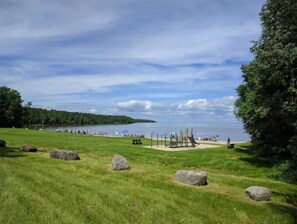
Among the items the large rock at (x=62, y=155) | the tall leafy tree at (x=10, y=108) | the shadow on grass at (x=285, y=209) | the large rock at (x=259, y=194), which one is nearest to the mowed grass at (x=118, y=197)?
the shadow on grass at (x=285, y=209)

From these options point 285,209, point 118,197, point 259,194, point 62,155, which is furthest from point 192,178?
point 62,155

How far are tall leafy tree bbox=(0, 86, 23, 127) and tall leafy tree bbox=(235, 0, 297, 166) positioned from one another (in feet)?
345

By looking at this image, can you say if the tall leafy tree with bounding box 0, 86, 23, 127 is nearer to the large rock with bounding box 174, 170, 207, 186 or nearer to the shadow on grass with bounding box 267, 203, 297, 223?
the large rock with bounding box 174, 170, 207, 186

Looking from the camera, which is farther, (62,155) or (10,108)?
(10,108)

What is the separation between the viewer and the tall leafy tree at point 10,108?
397ft

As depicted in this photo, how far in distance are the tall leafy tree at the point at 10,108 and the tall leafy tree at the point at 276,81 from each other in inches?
4145

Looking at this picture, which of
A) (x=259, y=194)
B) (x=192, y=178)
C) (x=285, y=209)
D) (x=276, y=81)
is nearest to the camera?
(x=285, y=209)

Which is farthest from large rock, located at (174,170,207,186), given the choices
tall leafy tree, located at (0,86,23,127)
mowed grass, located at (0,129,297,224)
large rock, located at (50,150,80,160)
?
tall leafy tree, located at (0,86,23,127)

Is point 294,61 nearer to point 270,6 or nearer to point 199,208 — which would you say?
point 270,6

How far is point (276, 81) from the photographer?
934 inches

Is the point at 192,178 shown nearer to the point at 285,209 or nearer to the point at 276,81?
the point at 285,209

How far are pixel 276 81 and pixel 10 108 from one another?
367 feet

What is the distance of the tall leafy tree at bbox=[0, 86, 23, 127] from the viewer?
121062mm

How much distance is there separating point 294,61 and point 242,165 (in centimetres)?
888
